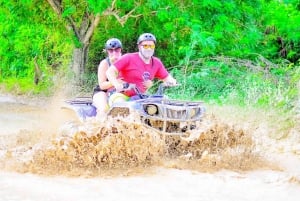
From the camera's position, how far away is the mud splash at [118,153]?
27.8ft

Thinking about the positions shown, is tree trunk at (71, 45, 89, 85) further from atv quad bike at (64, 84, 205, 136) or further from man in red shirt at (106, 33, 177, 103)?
atv quad bike at (64, 84, 205, 136)

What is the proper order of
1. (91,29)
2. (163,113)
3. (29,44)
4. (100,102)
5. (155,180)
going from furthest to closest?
(29,44) < (91,29) < (100,102) < (163,113) < (155,180)

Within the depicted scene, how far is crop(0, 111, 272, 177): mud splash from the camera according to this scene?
8.48m

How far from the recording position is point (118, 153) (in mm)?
8547

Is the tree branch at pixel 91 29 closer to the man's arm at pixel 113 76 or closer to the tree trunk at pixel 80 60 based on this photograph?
the tree trunk at pixel 80 60

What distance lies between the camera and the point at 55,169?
8484mm

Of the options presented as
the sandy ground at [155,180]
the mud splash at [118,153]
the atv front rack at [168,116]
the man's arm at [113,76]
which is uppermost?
the man's arm at [113,76]

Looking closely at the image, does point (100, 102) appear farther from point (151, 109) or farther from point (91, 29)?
point (91, 29)

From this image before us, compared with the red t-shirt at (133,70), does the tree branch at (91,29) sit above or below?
above

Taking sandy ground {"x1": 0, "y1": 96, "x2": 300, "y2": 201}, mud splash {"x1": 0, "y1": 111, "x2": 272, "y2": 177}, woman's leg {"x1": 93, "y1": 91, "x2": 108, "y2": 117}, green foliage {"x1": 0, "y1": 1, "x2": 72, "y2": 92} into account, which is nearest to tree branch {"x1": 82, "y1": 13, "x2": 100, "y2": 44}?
green foliage {"x1": 0, "y1": 1, "x2": 72, "y2": 92}

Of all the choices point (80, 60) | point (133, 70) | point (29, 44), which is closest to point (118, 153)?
point (133, 70)

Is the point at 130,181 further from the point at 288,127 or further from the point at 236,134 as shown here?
A: the point at 288,127

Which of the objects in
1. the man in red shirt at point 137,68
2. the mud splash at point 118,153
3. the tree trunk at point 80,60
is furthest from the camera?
the tree trunk at point 80,60

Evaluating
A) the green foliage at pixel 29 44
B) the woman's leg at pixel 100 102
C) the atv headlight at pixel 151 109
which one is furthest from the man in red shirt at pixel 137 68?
the green foliage at pixel 29 44
